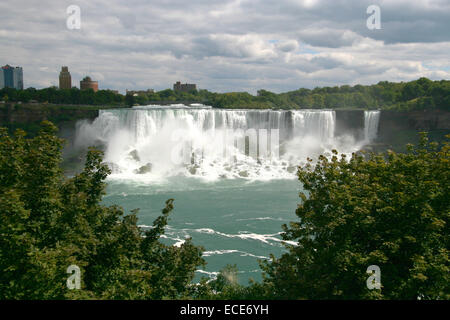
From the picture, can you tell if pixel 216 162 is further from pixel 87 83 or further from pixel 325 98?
pixel 87 83

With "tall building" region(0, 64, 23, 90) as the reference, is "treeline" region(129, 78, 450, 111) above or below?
below

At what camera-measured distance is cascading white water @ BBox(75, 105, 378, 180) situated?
38219mm

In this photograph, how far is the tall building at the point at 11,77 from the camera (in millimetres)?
70375

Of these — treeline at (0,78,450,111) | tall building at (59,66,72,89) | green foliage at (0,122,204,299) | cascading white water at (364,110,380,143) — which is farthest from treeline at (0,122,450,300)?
tall building at (59,66,72,89)

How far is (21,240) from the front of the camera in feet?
22.9

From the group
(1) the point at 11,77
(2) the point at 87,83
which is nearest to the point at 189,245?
(1) the point at 11,77

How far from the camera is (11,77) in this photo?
71.3m

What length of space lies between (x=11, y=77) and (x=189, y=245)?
238 feet

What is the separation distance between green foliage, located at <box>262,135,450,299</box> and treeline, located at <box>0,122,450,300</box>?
2 centimetres

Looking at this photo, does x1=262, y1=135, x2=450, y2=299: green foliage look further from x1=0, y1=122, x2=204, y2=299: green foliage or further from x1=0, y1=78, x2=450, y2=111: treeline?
x1=0, y1=78, x2=450, y2=111: treeline

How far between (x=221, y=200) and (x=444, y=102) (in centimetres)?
2923

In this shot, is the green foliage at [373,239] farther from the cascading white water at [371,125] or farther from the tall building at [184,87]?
the tall building at [184,87]

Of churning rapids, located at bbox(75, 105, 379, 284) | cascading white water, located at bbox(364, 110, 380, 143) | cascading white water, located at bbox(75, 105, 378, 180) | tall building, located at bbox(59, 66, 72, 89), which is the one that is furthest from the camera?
tall building, located at bbox(59, 66, 72, 89)
